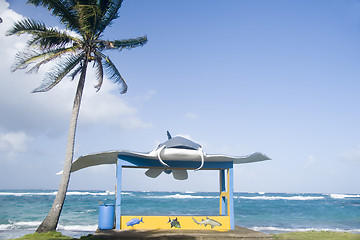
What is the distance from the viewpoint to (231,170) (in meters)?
11.0

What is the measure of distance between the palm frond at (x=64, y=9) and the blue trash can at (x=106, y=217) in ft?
21.8

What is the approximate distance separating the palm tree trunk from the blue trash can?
1.77 m

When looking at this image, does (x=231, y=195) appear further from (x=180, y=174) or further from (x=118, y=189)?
(x=118, y=189)

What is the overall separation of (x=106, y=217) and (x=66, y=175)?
86.4 inches

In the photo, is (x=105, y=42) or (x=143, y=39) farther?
(x=143, y=39)

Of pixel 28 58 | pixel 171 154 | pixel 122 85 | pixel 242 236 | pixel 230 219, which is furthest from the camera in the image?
pixel 122 85

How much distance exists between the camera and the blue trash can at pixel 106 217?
33.8 ft

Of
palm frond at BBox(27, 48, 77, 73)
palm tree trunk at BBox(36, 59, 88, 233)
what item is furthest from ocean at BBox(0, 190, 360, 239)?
palm frond at BBox(27, 48, 77, 73)

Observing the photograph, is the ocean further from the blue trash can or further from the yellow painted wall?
the blue trash can

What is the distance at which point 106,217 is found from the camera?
33.9ft

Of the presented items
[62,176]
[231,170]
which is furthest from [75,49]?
[231,170]

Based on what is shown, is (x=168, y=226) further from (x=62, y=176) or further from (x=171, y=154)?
(x=62, y=176)

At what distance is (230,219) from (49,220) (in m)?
5.86

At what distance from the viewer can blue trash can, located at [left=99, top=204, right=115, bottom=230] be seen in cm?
1029
